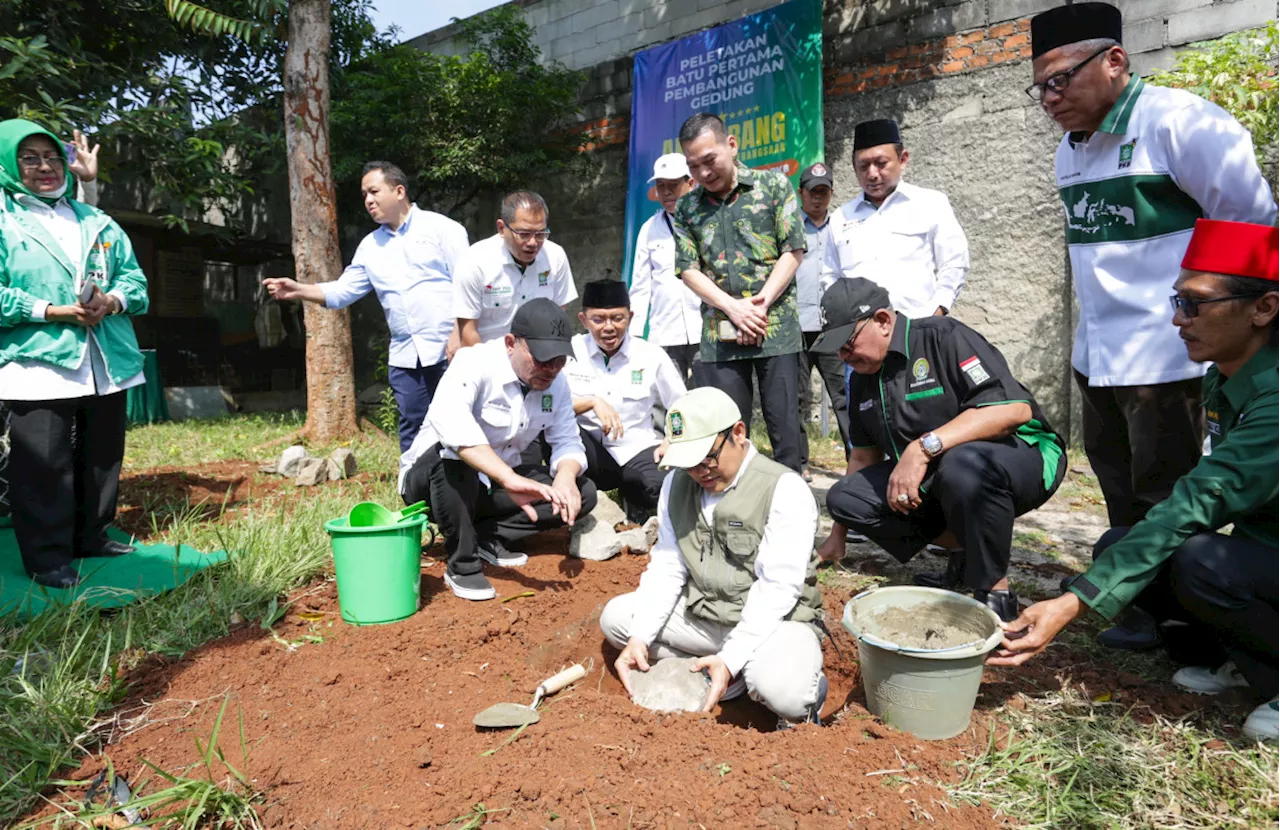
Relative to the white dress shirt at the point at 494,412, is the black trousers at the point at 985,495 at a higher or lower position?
lower

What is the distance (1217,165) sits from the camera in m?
2.62

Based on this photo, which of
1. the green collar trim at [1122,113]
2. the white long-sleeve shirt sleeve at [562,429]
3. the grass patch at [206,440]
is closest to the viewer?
the green collar trim at [1122,113]

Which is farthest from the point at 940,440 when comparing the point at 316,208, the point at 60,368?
the point at 316,208

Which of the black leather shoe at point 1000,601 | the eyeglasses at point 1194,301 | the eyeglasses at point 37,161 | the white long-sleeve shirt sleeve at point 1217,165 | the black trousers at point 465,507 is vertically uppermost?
the eyeglasses at point 37,161

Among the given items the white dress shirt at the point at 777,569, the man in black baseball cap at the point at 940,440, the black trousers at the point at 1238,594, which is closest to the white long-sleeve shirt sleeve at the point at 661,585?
the white dress shirt at the point at 777,569

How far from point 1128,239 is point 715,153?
5.70 feet

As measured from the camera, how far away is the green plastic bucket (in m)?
3.19

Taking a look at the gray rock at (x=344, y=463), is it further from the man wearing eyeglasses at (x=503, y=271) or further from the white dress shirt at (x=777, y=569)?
the white dress shirt at (x=777, y=569)

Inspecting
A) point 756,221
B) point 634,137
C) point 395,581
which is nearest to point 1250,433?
point 756,221

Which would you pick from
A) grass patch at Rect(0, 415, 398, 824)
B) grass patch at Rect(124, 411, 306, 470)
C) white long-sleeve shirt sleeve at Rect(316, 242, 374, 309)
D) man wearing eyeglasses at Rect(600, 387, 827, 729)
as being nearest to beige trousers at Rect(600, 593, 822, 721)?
man wearing eyeglasses at Rect(600, 387, 827, 729)

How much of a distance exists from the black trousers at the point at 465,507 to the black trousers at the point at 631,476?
19.6 inches

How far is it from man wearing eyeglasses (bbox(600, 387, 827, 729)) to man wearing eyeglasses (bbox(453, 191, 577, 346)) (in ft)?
6.96

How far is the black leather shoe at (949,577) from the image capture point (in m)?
3.60

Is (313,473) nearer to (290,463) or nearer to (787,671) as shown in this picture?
(290,463)
